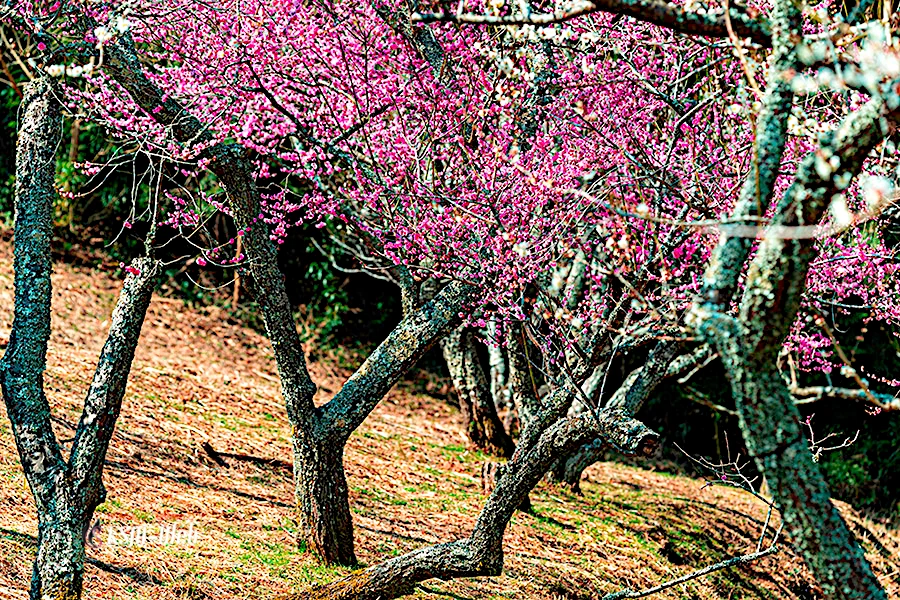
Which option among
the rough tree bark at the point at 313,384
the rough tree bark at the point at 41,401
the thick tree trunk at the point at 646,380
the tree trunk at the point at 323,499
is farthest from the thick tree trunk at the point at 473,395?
the rough tree bark at the point at 41,401

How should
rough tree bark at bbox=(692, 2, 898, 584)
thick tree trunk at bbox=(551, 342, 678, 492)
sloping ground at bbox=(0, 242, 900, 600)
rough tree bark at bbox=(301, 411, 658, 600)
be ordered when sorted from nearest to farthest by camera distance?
1. rough tree bark at bbox=(692, 2, 898, 584)
2. rough tree bark at bbox=(301, 411, 658, 600)
3. sloping ground at bbox=(0, 242, 900, 600)
4. thick tree trunk at bbox=(551, 342, 678, 492)

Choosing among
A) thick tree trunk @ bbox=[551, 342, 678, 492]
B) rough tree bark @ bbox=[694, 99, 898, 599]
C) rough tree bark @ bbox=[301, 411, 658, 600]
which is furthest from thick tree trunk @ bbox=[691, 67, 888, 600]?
thick tree trunk @ bbox=[551, 342, 678, 492]

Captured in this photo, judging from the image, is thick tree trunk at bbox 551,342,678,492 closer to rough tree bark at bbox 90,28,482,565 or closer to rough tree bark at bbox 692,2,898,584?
rough tree bark at bbox 90,28,482,565

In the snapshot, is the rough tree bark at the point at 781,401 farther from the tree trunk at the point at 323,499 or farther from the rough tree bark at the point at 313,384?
the tree trunk at the point at 323,499

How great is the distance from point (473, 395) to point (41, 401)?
401 cm

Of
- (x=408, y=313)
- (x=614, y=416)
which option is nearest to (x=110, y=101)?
(x=408, y=313)

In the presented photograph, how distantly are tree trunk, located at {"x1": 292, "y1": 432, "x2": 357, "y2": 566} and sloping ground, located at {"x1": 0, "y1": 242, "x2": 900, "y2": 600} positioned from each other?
0.10 meters

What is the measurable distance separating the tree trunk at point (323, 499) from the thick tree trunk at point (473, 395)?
2.26 metres

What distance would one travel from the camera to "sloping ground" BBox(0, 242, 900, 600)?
4594mm

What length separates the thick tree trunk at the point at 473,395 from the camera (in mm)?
7117

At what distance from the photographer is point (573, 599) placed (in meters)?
5.17

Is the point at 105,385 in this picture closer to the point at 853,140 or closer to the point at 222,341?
the point at 853,140

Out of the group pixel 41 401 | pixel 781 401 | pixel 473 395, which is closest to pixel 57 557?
pixel 41 401

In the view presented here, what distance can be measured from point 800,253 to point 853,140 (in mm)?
283
